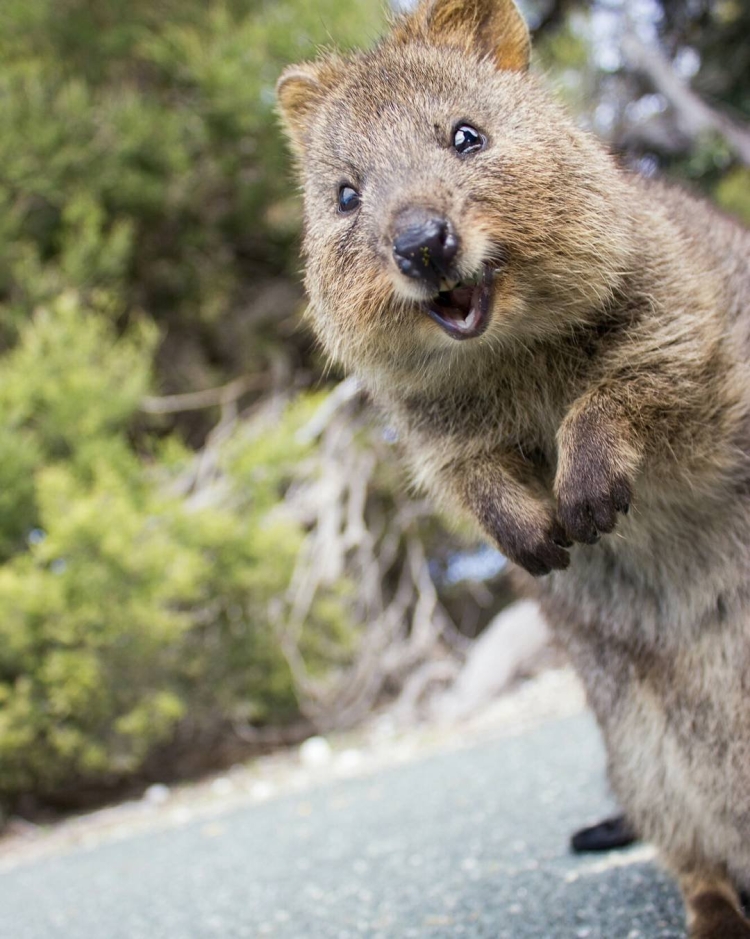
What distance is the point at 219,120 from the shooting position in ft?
28.4

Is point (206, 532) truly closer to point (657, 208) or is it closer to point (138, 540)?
point (138, 540)

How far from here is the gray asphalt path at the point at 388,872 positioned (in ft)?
8.43

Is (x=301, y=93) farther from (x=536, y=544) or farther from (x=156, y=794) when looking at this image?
(x=156, y=794)

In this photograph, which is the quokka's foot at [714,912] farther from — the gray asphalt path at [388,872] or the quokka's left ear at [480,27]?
the quokka's left ear at [480,27]

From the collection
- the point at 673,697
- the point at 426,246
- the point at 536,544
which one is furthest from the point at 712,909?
the point at 426,246

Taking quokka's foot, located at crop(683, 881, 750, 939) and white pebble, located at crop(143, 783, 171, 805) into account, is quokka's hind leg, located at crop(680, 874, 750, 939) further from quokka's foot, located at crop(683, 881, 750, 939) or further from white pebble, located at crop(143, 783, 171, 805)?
white pebble, located at crop(143, 783, 171, 805)

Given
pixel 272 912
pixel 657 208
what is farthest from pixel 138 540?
pixel 657 208

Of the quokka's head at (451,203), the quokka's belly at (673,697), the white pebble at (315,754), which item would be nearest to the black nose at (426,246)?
the quokka's head at (451,203)

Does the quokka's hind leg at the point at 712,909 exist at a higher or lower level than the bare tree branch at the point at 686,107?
lower

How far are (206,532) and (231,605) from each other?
0.91 m

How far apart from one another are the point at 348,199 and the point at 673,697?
1.56 meters

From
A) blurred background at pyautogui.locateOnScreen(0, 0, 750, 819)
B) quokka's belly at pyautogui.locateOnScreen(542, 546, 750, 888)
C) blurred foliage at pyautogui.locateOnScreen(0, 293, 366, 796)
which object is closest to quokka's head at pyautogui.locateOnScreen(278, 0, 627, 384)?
quokka's belly at pyautogui.locateOnScreen(542, 546, 750, 888)

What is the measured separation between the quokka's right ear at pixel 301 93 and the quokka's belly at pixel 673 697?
5.39 ft

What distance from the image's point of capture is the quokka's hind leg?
2.18 m
